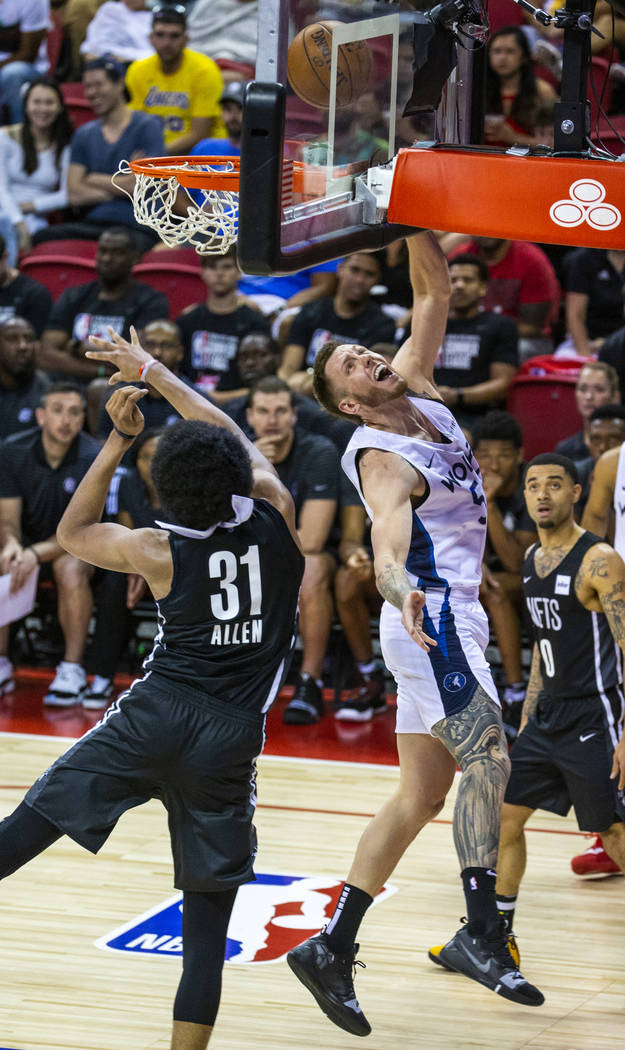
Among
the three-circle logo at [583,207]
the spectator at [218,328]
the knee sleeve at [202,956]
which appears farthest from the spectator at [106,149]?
the knee sleeve at [202,956]

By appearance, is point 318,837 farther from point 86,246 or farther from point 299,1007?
point 86,246

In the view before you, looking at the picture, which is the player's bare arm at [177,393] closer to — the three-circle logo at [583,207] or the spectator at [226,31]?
the three-circle logo at [583,207]

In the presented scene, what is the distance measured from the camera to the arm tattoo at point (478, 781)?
4.16 m

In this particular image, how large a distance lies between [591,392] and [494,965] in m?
4.71

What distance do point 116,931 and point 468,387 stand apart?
4.71 m

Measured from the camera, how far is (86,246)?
10.9 meters

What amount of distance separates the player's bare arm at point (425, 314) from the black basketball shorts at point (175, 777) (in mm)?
1493

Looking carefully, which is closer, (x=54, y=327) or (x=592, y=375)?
(x=592, y=375)

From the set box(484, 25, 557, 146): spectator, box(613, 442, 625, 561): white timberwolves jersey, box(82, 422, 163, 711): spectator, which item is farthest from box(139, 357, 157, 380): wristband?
box(484, 25, 557, 146): spectator

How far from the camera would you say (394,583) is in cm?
391

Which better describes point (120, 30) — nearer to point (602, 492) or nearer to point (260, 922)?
point (602, 492)

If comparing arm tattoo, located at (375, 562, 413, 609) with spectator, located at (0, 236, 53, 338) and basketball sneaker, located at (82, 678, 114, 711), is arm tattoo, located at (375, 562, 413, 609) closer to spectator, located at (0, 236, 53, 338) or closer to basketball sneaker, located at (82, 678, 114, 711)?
basketball sneaker, located at (82, 678, 114, 711)

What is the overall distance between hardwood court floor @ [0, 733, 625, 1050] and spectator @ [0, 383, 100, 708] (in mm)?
1863

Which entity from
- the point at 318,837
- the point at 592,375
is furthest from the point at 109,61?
the point at 318,837
